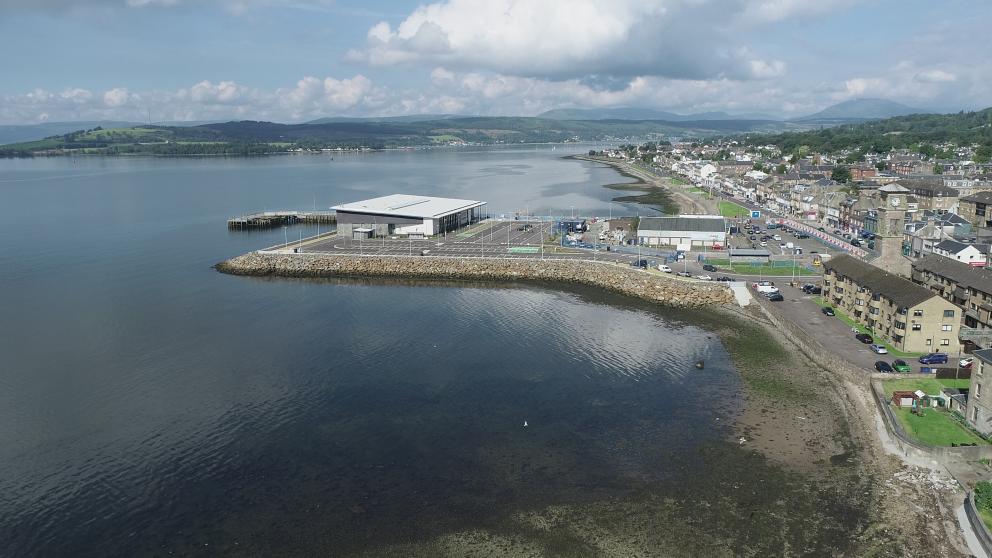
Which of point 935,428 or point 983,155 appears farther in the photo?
point 983,155

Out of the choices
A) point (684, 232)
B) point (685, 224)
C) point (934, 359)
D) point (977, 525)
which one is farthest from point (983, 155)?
point (977, 525)

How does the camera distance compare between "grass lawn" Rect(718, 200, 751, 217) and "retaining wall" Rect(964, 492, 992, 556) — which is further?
"grass lawn" Rect(718, 200, 751, 217)

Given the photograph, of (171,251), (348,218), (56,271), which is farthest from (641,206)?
(56,271)

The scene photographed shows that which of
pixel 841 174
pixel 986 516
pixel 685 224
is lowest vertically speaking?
pixel 986 516

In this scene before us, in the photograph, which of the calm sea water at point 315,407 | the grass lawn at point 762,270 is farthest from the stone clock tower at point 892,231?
the calm sea water at point 315,407

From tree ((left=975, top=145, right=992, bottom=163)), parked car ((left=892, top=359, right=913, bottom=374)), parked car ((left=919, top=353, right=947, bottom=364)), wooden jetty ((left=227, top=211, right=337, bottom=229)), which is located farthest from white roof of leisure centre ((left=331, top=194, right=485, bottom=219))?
tree ((left=975, top=145, right=992, bottom=163))

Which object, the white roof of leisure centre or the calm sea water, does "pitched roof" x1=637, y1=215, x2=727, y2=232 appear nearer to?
the calm sea water

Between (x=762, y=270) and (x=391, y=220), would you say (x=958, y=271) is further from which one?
(x=391, y=220)
